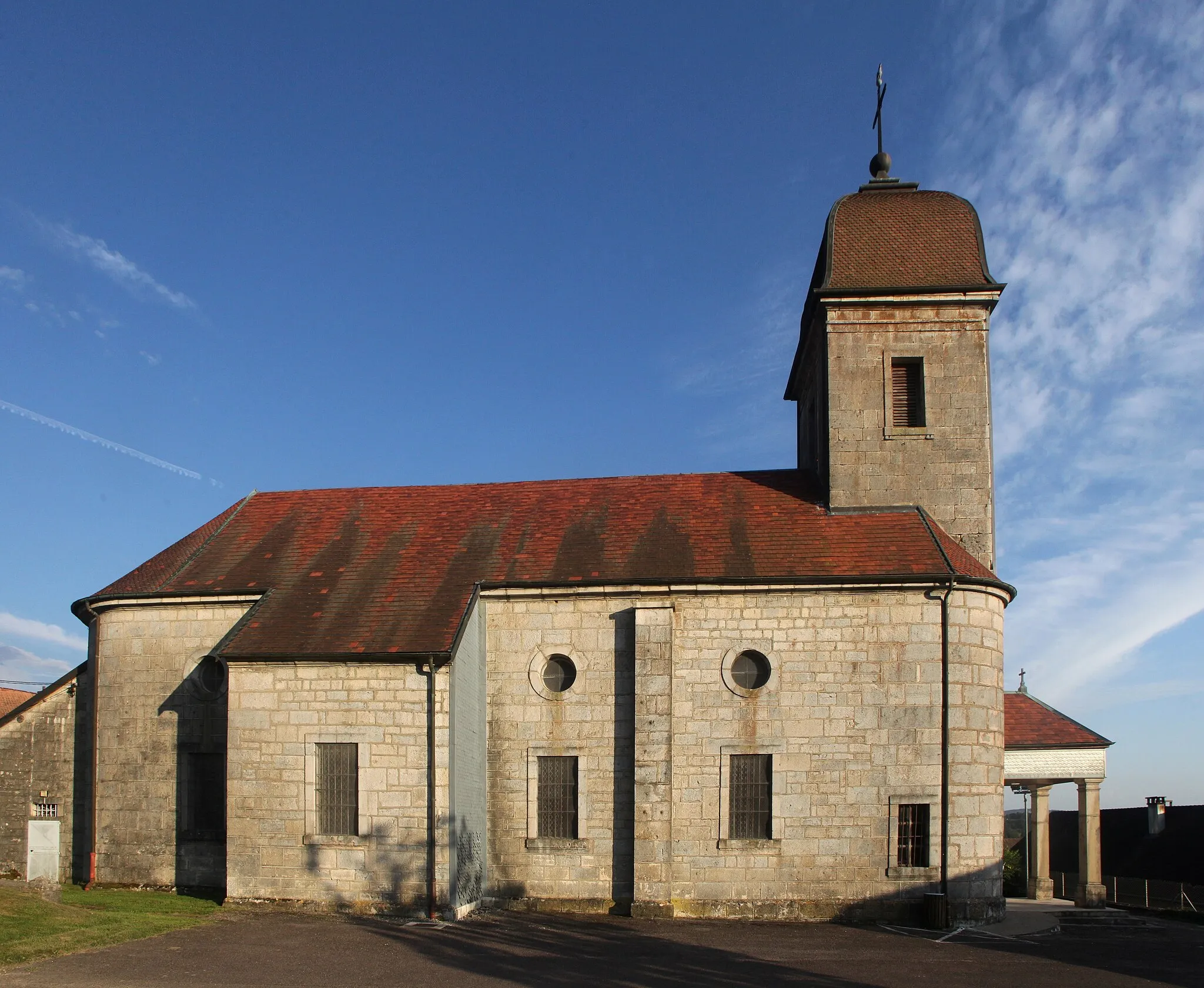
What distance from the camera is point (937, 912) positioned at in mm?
17641

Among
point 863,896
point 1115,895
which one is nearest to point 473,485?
point 863,896

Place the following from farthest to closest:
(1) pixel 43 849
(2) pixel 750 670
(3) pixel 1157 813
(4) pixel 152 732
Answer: (3) pixel 1157 813 → (1) pixel 43 849 → (4) pixel 152 732 → (2) pixel 750 670

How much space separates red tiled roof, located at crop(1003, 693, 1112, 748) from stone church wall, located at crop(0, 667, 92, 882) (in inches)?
787

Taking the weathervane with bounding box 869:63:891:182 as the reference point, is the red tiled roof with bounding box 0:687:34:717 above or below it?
below

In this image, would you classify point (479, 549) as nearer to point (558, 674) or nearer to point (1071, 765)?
point (558, 674)

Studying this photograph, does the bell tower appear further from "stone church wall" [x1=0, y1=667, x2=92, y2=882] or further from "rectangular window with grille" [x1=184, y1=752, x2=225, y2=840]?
"stone church wall" [x1=0, y1=667, x2=92, y2=882]

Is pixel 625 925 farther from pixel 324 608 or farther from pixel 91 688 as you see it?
pixel 91 688

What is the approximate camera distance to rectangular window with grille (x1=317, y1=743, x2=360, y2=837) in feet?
60.0

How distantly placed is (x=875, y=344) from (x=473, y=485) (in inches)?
373

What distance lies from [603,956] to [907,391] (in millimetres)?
13072

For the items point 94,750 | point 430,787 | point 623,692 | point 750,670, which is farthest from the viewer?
point 94,750

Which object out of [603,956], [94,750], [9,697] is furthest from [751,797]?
[9,697]

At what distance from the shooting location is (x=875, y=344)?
21.9 m

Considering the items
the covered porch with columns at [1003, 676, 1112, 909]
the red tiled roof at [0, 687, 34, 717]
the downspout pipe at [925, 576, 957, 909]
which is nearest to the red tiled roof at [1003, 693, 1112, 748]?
the covered porch with columns at [1003, 676, 1112, 909]
